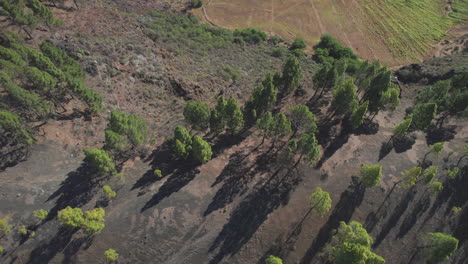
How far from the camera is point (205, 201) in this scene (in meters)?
48.2

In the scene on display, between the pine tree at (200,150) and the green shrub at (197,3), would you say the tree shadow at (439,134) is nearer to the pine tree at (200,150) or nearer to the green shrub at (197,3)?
the pine tree at (200,150)

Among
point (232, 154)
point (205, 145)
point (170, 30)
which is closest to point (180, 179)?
point (205, 145)

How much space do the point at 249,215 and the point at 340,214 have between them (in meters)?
19.9

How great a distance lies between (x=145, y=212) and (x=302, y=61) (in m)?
83.9

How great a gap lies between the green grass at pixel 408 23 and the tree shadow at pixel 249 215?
110856mm

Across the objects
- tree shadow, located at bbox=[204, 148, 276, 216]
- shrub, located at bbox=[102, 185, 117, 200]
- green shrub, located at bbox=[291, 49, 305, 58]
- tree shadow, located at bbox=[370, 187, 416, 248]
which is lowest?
shrub, located at bbox=[102, 185, 117, 200]

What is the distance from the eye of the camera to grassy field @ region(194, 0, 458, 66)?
12069 centimetres

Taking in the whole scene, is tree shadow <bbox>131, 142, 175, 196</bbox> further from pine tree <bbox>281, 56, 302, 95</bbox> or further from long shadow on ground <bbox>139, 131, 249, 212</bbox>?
pine tree <bbox>281, 56, 302, 95</bbox>

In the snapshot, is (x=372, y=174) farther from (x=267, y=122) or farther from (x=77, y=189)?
(x=77, y=189)

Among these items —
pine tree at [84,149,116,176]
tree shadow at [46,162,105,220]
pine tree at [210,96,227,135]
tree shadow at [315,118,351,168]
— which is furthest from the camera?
tree shadow at [315,118,351,168]

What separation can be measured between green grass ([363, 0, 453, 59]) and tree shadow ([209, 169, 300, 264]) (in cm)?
11086

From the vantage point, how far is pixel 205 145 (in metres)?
49.2

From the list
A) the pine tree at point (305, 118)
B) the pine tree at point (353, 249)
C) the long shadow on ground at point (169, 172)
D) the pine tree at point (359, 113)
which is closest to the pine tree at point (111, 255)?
the long shadow on ground at point (169, 172)

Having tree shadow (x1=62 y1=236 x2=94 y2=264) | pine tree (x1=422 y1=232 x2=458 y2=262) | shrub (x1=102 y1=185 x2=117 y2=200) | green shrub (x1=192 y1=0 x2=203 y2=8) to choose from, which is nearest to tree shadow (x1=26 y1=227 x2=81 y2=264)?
tree shadow (x1=62 y1=236 x2=94 y2=264)
